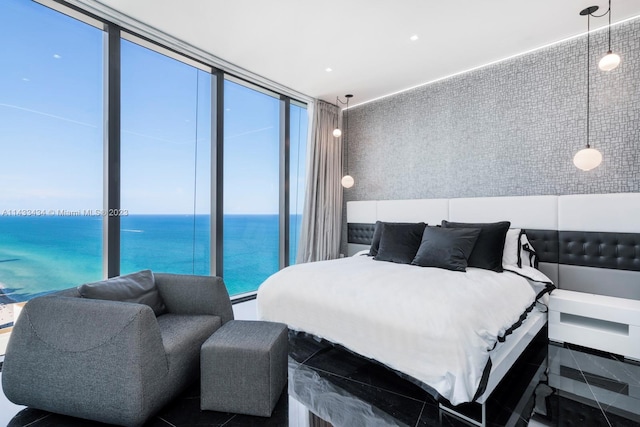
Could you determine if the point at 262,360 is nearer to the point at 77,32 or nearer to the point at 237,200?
the point at 237,200

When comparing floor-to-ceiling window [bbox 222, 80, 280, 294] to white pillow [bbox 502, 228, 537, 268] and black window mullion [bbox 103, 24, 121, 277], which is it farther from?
white pillow [bbox 502, 228, 537, 268]

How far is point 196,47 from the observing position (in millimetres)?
3268

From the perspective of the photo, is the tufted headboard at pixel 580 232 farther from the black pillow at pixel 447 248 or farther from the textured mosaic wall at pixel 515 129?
the black pillow at pixel 447 248

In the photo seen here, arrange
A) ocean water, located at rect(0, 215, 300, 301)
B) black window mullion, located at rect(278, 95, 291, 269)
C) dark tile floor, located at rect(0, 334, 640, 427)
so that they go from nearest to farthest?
dark tile floor, located at rect(0, 334, 640, 427) < ocean water, located at rect(0, 215, 300, 301) < black window mullion, located at rect(278, 95, 291, 269)

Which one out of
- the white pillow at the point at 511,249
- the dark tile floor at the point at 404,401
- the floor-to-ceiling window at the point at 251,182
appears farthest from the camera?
the floor-to-ceiling window at the point at 251,182

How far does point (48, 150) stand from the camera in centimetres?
262

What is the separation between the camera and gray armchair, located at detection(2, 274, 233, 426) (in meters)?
1.53

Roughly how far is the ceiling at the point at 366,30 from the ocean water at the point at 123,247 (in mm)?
1948

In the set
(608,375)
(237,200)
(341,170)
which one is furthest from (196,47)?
(608,375)

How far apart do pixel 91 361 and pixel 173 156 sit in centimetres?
269

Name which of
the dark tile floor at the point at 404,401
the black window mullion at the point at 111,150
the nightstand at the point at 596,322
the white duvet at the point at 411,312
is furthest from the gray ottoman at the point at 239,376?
the nightstand at the point at 596,322

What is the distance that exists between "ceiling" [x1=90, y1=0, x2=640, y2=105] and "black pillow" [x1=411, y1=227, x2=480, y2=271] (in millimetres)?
1938

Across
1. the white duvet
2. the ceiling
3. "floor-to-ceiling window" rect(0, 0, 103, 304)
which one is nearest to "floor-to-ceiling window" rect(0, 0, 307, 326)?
"floor-to-ceiling window" rect(0, 0, 103, 304)

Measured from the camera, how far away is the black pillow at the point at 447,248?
109 inches
